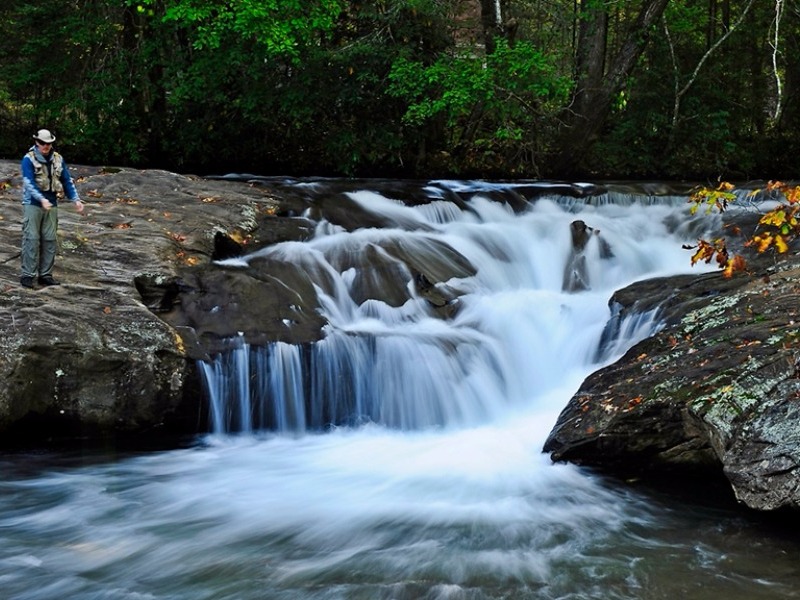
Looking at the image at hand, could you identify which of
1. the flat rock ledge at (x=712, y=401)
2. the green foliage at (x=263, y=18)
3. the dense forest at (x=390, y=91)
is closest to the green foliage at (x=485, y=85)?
the dense forest at (x=390, y=91)

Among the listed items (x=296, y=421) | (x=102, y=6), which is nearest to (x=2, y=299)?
(x=296, y=421)

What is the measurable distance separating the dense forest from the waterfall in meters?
3.79

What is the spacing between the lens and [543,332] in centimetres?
958

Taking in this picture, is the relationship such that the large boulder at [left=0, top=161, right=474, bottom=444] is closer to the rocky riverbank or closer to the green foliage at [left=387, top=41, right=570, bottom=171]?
the rocky riverbank

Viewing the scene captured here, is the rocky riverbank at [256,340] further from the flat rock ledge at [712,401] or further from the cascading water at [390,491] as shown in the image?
the cascading water at [390,491]

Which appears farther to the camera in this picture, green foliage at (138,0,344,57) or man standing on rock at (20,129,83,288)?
green foliage at (138,0,344,57)

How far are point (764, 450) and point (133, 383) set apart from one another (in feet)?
18.3

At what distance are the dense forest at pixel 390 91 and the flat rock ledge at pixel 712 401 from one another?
27.3ft

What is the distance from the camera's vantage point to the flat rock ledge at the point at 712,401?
17.3 feet

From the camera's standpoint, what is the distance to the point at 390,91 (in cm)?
1501

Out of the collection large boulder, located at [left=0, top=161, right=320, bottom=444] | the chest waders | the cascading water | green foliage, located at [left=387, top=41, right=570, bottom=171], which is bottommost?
the cascading water

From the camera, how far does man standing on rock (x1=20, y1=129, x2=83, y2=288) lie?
7.42 meters

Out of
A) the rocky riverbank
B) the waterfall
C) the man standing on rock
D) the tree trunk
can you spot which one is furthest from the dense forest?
the man standing on rock

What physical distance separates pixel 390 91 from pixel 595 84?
5140 millimetres
